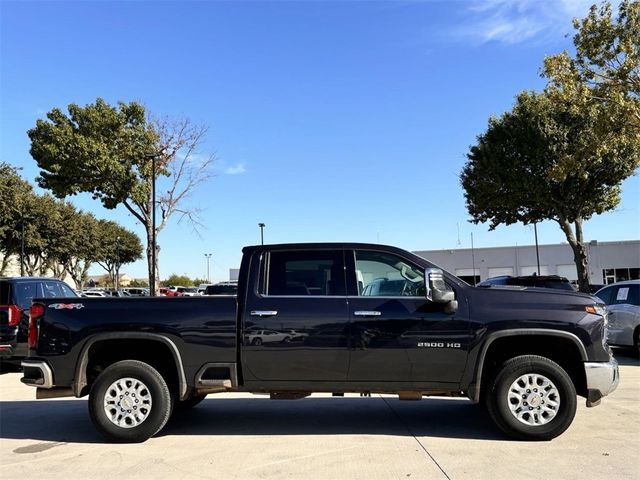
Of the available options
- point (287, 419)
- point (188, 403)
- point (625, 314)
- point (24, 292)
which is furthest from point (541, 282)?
point (24, 292)

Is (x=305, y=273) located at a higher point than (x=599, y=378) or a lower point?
higher

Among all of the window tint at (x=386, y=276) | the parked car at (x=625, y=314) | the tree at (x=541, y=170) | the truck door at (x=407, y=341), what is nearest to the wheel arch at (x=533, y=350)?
the truck door at (x=407, y=341)

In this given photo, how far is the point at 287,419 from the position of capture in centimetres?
682

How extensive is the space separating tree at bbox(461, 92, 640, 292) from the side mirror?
2074 centimetres

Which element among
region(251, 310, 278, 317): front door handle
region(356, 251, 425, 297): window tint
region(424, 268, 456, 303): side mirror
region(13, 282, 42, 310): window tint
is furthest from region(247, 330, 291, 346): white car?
A: region(13, 282, 42, 310): window tint

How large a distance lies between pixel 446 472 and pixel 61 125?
84.8ft

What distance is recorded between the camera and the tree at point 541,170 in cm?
2517

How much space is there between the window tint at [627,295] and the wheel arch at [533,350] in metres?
6.91

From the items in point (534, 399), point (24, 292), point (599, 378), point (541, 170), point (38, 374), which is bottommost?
point (534, 399)

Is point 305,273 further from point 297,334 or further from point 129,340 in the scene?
point 129,340

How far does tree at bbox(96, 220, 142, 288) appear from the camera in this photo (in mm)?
59312

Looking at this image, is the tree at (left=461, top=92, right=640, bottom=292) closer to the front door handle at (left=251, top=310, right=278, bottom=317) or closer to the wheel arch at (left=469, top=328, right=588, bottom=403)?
the wheel arch at (left=469, top=328, right=588, bottom=403)

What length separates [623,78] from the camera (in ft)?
46.5

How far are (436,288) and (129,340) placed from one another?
3299mm
